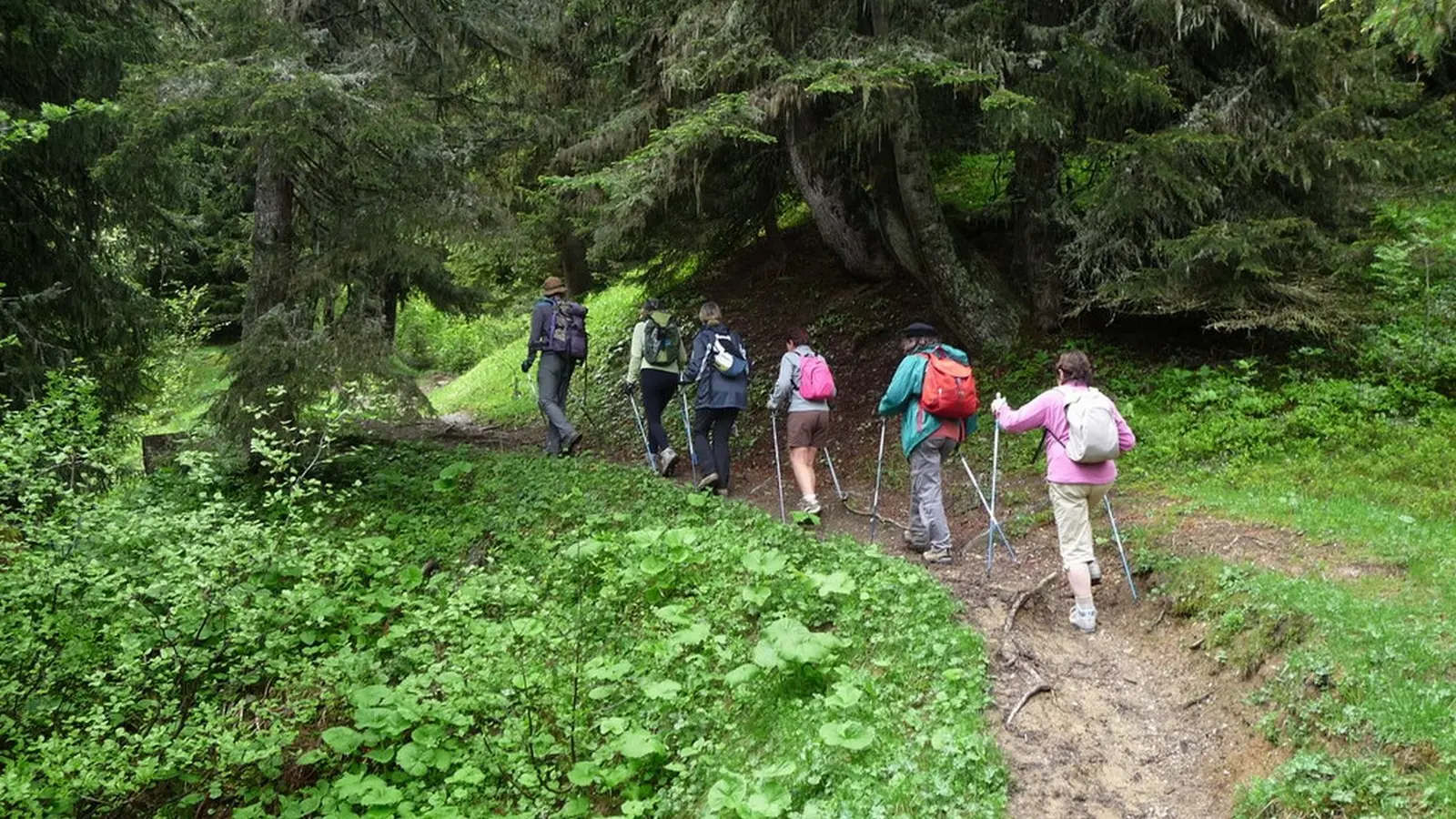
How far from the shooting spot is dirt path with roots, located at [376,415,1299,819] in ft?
15.1

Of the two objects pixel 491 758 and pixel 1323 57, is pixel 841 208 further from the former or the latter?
pixel 491 758

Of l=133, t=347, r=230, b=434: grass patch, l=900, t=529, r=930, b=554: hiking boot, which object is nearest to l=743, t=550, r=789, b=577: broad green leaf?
l=900, t=529, r=930, b=554: hiking boot

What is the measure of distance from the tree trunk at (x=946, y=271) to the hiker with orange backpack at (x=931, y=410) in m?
4.07

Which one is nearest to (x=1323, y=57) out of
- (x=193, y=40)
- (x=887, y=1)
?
(x=887, y=1)

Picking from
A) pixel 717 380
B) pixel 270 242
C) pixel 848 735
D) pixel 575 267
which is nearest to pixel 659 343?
pixel 717 380

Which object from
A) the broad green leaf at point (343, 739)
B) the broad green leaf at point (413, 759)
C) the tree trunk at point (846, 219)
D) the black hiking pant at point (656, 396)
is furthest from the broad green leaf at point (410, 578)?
the tree trunk at point (846, 219)

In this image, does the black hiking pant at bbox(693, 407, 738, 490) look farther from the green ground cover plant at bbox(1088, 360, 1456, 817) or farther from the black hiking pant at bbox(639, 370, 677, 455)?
the green ground cover plant at bbox(1088, 360, 1456, 817)

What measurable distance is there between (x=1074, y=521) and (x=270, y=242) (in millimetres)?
9076

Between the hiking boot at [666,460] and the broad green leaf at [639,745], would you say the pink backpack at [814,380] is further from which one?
the broad green leaf at [639,745]

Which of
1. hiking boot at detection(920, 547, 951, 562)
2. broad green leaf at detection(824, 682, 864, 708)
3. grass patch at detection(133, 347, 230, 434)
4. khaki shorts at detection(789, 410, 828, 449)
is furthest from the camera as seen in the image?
grass patch at detection(133, 347, 230, 434)

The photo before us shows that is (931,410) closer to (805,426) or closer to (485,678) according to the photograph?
(805,426)

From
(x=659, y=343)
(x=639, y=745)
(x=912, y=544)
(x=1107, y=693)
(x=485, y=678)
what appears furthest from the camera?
(x=659, y=343)

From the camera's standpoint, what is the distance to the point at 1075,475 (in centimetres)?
636

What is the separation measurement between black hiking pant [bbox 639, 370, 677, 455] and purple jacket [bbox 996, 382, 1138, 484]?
181 inches
